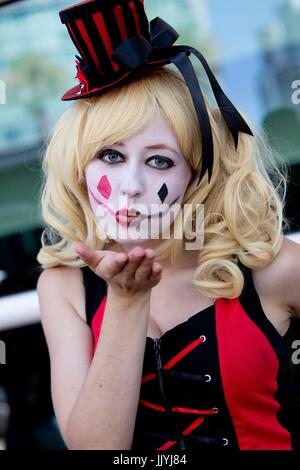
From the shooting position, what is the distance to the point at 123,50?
1303 mm

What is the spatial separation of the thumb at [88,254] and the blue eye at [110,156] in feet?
0.93

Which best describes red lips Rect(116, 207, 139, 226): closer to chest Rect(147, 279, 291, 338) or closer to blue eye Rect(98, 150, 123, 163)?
blue eye Rect(98, 150, 123, 163)

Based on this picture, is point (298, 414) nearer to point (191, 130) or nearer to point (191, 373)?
point (191, 373)

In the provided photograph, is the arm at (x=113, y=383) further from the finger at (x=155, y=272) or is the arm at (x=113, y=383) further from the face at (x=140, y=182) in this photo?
the face at (x=140, y=182)

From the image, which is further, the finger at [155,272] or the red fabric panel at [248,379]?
the red fabric panel at [248,379]

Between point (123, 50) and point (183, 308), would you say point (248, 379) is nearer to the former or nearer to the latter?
point (183, 308)

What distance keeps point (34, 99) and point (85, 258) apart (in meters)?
1.53

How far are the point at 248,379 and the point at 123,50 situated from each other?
2.12 feet

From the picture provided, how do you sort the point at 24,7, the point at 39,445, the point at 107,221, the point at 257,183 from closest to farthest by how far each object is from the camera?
the point at 107,221
the point at 257,183
the point at 24,7
the point at 39,445

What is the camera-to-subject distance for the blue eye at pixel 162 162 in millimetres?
1351

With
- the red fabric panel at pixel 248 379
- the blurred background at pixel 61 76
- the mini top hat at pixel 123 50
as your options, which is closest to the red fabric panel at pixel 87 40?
the mini top hat at pixel 123 50
